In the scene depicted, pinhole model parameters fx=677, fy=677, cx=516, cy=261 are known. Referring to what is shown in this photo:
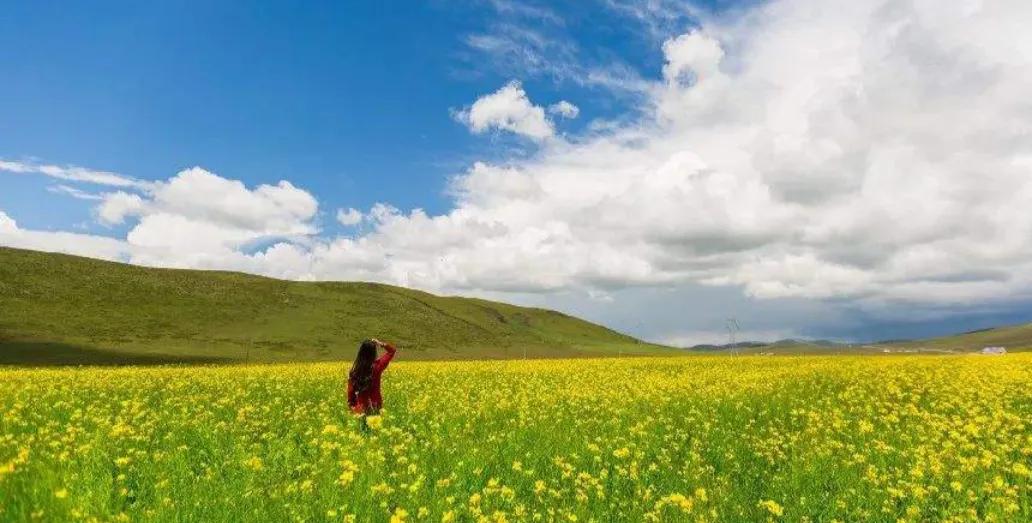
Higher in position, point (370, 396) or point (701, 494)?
point (370, 396)

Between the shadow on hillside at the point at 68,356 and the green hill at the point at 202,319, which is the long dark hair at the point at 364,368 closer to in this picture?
the shadow on hillside at the point at 68,356

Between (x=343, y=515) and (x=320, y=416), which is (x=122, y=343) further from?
(x=343, y=515)

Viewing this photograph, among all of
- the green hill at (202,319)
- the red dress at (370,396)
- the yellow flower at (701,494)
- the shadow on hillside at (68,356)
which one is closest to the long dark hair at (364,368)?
the red dress at (370,396)

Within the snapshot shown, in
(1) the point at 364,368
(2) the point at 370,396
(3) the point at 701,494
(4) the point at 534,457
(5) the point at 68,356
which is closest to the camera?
(3) the point at 701,494

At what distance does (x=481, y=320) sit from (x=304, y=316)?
57065 millimetres

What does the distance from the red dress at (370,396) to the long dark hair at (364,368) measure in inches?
2.5

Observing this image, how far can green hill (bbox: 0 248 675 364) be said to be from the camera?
85312 mm

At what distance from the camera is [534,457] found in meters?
11.2

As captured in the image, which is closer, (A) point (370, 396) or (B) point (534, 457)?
(B) point (534, 457)

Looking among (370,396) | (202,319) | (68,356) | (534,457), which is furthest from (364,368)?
(202,319)

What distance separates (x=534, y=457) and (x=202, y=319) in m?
116

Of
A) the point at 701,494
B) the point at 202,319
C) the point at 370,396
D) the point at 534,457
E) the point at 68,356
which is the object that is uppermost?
the point at 202,319

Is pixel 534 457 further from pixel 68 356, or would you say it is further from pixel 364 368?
pixel 68 356

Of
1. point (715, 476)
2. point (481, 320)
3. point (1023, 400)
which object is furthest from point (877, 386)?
point (481, 320)
